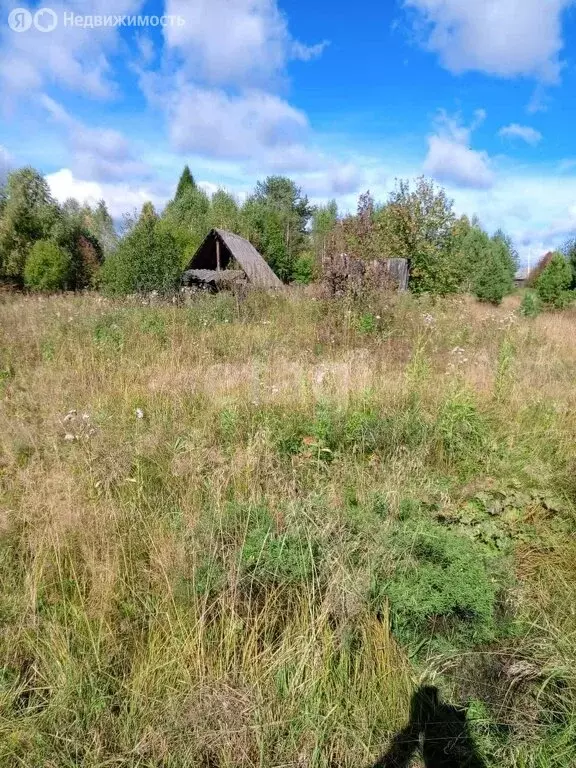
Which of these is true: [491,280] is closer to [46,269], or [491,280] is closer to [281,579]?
[46,269]

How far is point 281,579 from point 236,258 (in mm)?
11982

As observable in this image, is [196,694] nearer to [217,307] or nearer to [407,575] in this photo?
[407,575]

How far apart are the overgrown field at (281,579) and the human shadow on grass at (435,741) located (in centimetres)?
4

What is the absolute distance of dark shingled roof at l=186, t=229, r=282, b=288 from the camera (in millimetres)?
11297

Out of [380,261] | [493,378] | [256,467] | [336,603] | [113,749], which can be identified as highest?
[380,261]

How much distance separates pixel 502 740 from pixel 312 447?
189cm

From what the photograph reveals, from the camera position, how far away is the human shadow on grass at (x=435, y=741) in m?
1.50

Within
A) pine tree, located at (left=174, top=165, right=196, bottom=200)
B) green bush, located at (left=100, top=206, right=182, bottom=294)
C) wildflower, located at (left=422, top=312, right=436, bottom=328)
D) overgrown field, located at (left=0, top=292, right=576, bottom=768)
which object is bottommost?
overgrown field, located at (left=0, top=292, right=576, bottom=768)

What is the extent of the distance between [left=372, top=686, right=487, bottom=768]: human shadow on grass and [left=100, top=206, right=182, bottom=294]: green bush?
365 inches

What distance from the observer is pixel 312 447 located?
3133 millimetres

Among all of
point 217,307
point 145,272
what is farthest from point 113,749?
point 145,272

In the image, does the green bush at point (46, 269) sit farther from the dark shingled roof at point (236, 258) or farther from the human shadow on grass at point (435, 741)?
the human shadow on grass at point (435, 741)

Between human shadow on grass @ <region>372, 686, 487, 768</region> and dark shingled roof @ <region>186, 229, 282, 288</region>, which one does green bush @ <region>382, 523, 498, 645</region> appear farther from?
dark shingled roof @ <region>186, 229, 282, 288</region>

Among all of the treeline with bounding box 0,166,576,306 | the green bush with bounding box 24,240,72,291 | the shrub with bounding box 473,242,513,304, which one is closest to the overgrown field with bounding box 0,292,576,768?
the treeline with bounding box 0,166,576,306
